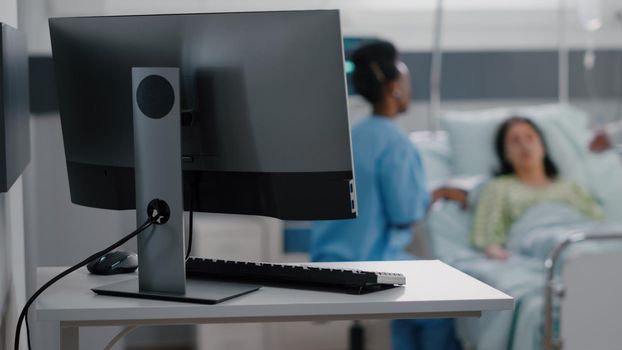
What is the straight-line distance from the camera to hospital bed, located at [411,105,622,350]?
3.21 metres

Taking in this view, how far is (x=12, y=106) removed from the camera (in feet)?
5.92

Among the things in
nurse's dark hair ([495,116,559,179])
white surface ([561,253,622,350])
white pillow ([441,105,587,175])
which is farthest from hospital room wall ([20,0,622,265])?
white surface ([561,253,622,350])

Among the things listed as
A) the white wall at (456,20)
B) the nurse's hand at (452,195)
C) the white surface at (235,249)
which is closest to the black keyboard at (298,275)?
the nurse's hand at (452,195)

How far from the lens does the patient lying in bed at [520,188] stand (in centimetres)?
393

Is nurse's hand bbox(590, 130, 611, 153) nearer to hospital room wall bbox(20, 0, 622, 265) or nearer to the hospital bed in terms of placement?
the hospital bed

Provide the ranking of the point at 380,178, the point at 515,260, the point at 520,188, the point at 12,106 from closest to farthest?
the point at 12,106 → the point at 380,178 → the point at 515,260 → the point at 520,188

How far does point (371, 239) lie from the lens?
11.1 ft

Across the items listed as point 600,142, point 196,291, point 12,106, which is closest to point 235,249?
point 600,142

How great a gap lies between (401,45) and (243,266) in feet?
10.4

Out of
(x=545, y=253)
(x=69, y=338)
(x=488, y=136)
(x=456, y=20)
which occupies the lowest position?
(x=545, y=253)

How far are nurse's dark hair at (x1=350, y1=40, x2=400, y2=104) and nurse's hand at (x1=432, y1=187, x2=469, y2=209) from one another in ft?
1.75

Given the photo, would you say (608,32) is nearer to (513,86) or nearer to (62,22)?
(513,86)

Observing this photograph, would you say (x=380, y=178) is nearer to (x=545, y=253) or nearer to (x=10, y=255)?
(x=545, y=253)

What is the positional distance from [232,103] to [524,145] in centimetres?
267
